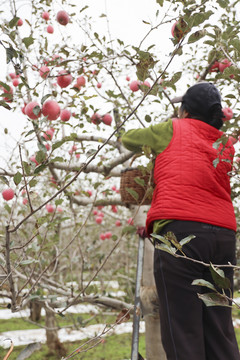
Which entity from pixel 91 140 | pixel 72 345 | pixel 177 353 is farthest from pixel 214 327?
pixel 72 345

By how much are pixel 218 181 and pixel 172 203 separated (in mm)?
281

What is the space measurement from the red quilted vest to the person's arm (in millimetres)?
29

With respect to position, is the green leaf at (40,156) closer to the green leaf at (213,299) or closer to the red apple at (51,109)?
the red apple at (51,109)

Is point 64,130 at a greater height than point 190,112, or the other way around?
point 64,130

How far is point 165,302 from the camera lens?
58.1 inches

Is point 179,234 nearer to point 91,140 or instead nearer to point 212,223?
point 212,223

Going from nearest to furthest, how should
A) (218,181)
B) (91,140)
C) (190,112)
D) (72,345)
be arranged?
(218,181) → (190,112) → (91,140) → (72,345)

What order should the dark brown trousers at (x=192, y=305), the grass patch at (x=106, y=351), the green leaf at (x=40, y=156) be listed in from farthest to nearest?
the grass patch at (x=106, y=351), the dark brown trousers at (x=192, y=305), the green leaf at (x=40, y=156)

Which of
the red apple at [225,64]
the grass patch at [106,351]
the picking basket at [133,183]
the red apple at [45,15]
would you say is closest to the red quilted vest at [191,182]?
the picking basket at [133,183]

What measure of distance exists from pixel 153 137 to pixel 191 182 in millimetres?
300

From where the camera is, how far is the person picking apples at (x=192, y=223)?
145 centimetres

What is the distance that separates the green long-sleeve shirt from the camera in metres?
1.65

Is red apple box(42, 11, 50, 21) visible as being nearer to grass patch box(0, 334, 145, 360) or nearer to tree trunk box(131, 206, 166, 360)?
tree trunk box(131, 206, 166, 360)

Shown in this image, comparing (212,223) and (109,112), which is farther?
(109,112)
